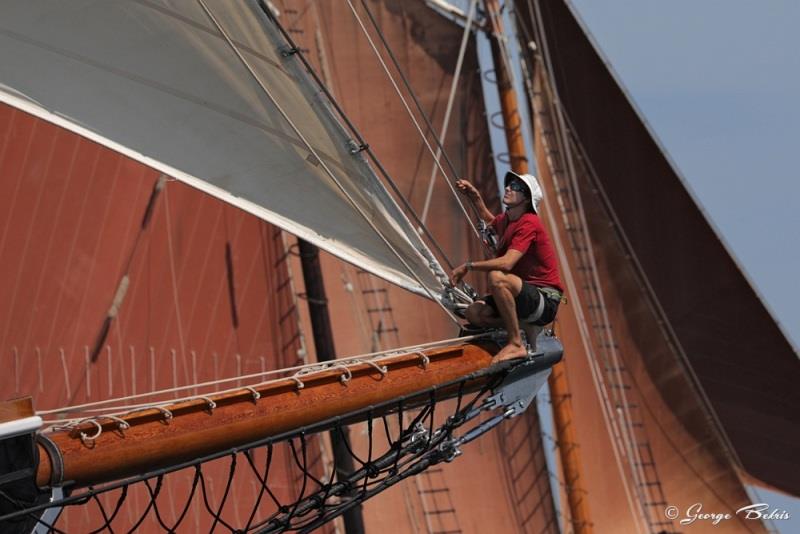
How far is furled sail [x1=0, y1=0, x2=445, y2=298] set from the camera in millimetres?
11227

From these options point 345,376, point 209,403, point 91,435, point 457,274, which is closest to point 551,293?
point 457,274

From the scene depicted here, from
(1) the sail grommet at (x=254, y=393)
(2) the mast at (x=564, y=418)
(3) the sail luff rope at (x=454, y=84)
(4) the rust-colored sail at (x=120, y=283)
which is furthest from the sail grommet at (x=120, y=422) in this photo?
(3) the sail luff rope at (x=454, y=84)

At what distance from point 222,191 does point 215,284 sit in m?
10.6

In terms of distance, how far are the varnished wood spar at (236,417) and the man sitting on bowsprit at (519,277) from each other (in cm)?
22

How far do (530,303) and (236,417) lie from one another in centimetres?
200

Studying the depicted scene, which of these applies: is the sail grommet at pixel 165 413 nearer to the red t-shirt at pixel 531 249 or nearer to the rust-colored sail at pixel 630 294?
the red t-shirt at pixel 531 249

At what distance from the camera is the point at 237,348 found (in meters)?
22.0

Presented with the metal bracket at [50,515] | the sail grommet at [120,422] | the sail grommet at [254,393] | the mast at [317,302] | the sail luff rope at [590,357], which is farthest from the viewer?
the sail luff rope at [590,357]

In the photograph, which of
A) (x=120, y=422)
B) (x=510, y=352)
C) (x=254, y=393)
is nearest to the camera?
(x=120, y=422)

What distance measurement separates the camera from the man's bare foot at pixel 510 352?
12.0 m

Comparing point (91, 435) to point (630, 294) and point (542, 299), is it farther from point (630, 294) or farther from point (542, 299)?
point (630, 294)

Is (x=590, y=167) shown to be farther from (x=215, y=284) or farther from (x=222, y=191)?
(x=222, y=191)

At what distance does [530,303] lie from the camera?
1190 cm

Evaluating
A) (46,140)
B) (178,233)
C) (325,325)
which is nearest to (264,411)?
(46,140)
